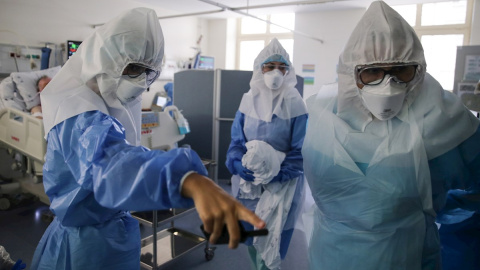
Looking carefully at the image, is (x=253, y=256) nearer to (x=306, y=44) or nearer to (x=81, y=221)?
(x=81, y=221)

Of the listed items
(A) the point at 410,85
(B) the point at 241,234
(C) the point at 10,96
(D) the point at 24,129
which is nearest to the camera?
(B) the point at 241,234

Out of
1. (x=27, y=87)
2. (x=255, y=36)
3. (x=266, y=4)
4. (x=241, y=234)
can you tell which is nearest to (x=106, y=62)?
(x=241, y=234)

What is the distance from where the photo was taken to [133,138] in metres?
1.16

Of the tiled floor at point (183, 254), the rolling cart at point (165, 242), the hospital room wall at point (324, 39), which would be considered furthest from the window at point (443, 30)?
the rolling cart at point (165, 242)

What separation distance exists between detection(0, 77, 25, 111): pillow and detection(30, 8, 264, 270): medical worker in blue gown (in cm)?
299

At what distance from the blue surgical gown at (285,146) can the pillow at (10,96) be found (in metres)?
2.77

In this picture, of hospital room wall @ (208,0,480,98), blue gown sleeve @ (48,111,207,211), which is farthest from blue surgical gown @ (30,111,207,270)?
hospital room wall @ (208,0,480,98)

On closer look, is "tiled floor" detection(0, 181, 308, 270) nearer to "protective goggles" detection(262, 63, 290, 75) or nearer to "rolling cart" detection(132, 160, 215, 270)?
"rolling cart" detection(132, 160, 215, 270)

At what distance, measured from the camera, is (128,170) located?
2.15 feet

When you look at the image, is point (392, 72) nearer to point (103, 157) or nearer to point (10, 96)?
point (103, 157)

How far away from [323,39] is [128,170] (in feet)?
19.1

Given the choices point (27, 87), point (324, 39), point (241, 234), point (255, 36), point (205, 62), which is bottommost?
point (241, 234)

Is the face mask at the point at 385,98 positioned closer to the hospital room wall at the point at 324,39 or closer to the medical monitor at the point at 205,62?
the hospital room wall at the point at 324,39

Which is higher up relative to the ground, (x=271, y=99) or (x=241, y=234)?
(x=271, y=99)
